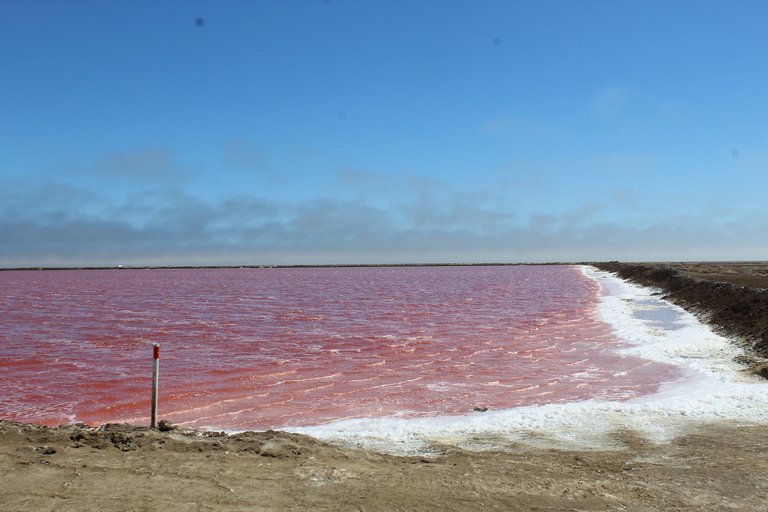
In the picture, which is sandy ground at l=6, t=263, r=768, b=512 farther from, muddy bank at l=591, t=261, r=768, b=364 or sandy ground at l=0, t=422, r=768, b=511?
muddy bank at l=591, t=261, r=768, b=364

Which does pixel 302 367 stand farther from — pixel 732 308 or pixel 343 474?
pixel 732 308

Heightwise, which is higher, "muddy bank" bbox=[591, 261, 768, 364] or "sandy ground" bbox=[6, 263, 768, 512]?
"muddy bank" bbox=[591, 261, 768, 364]

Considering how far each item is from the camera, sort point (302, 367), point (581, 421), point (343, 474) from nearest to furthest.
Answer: point (343, 474) < point (581, 421) < point (302, 367)

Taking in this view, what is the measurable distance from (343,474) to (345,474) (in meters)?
0.02

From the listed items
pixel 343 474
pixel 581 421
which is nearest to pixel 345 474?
pixel 343 474

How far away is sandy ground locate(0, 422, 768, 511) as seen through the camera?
5.25 meters

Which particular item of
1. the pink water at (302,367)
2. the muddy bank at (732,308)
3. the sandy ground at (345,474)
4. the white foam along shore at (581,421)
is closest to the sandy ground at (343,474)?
the sandy ground at (345,474)

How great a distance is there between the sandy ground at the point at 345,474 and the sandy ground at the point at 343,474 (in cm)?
1

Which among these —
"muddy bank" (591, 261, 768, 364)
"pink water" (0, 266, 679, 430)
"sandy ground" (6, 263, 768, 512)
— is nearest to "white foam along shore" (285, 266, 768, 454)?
"sandy ground" (6, 263, 768, 512)

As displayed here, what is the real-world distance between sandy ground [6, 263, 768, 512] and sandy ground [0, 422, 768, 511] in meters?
0.01

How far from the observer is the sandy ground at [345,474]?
17.2 ft

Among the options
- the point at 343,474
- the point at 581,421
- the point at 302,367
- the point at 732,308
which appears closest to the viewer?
the point at 343,474

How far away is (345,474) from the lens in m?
6.12

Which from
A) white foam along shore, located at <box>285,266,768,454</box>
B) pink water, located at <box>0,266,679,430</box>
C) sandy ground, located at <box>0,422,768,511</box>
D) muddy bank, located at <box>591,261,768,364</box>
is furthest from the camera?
muddy bank, located at <box>591,261,768,364</box>
